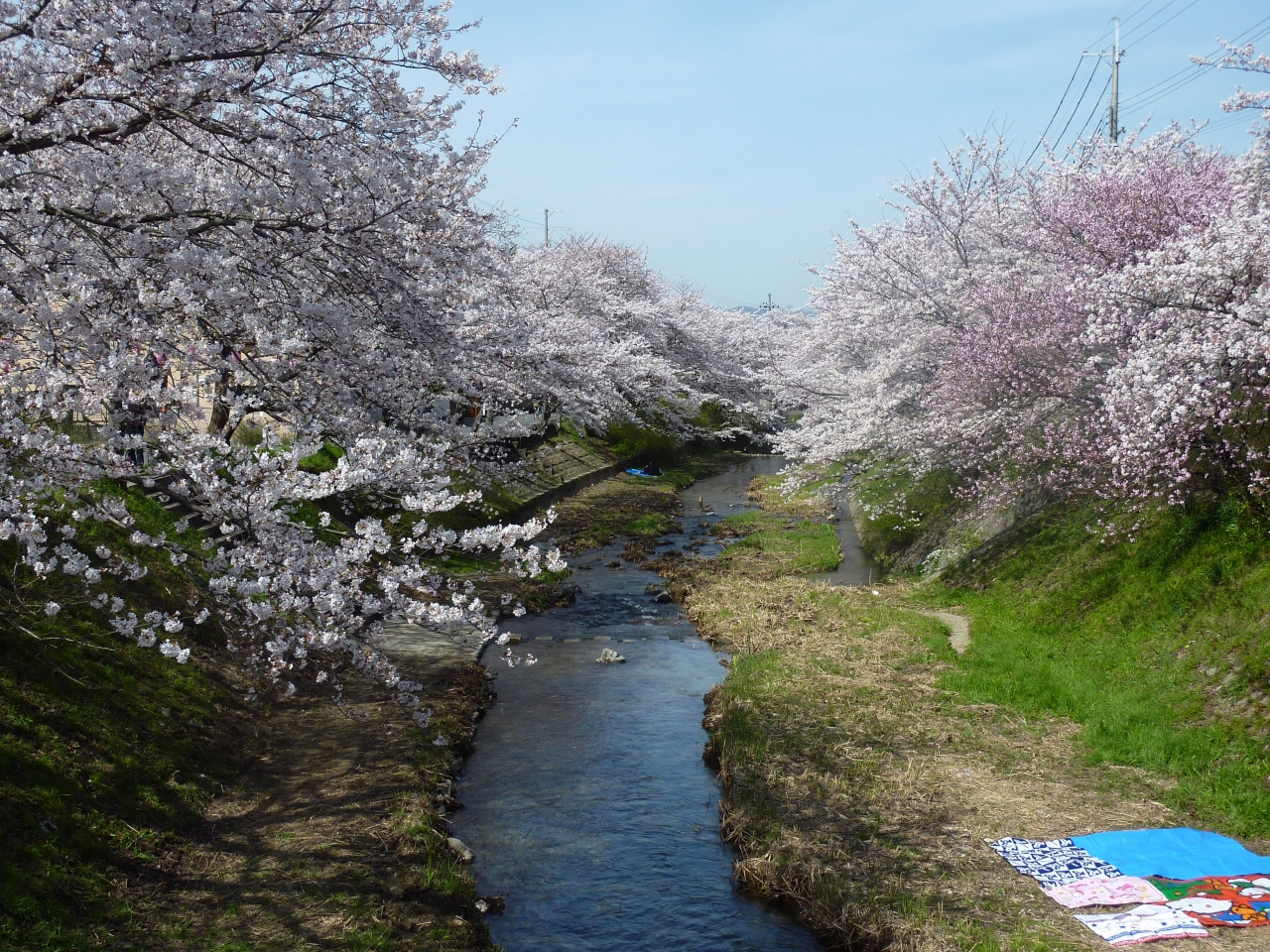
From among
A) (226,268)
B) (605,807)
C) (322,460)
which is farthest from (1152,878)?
(322,460)

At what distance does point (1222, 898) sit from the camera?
22.7 feet

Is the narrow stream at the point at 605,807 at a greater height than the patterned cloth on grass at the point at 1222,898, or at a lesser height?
lesser

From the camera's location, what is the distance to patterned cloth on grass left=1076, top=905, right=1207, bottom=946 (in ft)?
22.0

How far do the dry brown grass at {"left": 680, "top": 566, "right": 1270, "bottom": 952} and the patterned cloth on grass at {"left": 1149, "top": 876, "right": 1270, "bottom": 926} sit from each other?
148mm

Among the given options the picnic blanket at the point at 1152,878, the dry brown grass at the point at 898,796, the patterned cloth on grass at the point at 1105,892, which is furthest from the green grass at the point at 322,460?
the patterned cloth on grass at the point at 1105,892

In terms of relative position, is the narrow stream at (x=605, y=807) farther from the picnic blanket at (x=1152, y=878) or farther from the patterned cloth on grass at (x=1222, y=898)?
the patterned cloth on grass at (x=1222, y=898)

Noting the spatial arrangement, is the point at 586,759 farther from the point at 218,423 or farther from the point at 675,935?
the point at 218,423

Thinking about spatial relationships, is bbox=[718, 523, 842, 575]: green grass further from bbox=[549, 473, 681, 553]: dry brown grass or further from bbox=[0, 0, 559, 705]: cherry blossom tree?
bbox=[0, 0, 559, 705]: cherry blossom tree

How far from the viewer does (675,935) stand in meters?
7.72

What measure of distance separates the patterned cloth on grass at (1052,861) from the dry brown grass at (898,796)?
0.40ft

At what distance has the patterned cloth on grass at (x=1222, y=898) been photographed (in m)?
6.75

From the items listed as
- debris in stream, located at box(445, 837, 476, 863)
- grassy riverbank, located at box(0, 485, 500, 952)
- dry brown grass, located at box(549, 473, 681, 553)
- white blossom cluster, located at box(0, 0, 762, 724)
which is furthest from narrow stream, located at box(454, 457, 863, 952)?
dry brown grass, located at box(549, 473, 681, 553)

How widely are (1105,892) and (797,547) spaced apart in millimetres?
16707

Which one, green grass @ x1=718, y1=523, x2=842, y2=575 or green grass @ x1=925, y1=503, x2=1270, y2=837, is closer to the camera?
green grass @ x1=925, y1=503, x2=1270, y2=837
